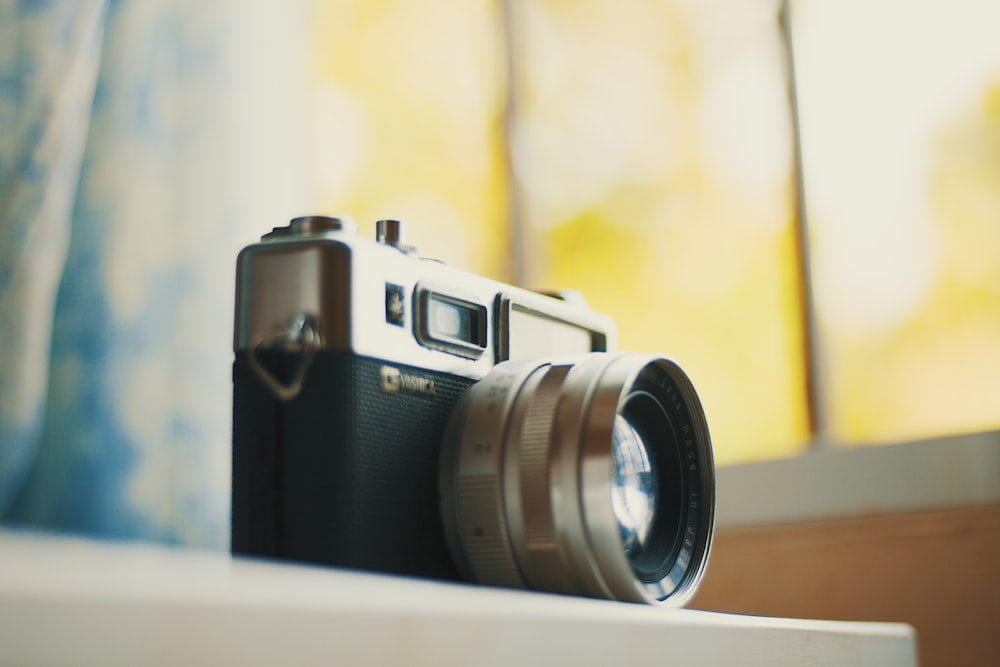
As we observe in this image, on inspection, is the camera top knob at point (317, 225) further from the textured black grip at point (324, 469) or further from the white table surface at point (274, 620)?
the white table surface at point (274, 620)

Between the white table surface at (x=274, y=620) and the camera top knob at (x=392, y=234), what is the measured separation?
24cm

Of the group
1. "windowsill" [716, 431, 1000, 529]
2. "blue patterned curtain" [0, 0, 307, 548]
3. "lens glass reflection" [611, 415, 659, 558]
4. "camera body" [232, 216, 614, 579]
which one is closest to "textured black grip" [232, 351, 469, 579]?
"camera body" [232, 216, 614, 579]

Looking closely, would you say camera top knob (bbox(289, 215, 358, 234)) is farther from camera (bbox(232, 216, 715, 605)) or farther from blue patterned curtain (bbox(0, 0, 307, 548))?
blue patterned curtain (bbox(0, 0, 307, 548))

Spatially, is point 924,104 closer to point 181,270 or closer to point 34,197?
point 181,270

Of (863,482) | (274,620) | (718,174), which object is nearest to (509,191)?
(718,174)

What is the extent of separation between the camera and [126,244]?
0.88 metres

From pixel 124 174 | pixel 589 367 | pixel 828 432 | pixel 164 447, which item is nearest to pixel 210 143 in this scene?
pixel 124 174

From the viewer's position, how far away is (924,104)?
1233 millimetres

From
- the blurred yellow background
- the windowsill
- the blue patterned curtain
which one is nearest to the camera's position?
the blue patterned curtain

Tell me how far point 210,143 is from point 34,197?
19 centimetres

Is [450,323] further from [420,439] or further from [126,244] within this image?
[126,244]

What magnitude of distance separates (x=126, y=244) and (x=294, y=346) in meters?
0.46

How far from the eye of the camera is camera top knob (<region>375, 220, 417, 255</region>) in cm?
57

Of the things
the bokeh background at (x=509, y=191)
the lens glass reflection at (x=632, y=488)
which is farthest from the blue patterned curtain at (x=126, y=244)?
the lens glass reflection at (x=632, y=488)
